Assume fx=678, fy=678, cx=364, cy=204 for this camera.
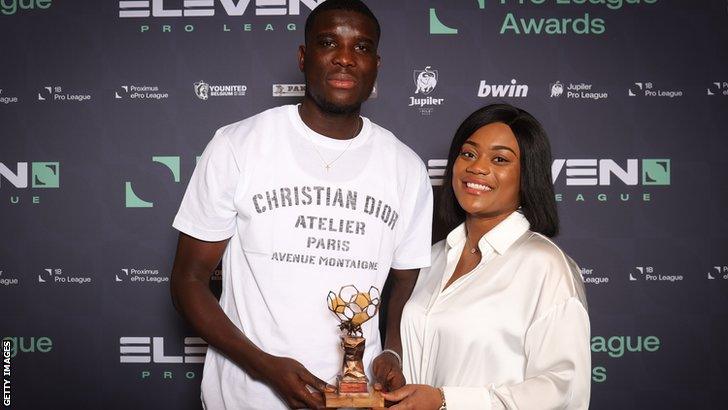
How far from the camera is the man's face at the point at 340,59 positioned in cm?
192

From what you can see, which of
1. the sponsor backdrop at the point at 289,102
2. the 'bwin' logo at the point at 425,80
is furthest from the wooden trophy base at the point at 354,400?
the 'bwin' logo at the point at 425,80

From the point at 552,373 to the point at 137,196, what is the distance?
2218 millimetres

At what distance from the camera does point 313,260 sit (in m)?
1.88

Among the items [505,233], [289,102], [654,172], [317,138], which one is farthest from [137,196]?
[654,172]

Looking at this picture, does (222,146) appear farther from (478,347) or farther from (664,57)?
(664,57)

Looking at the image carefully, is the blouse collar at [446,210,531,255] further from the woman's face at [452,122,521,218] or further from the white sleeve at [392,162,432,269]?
the white sleeve at [392,162,432,269]

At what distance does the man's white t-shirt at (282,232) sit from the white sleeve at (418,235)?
7.5 inches

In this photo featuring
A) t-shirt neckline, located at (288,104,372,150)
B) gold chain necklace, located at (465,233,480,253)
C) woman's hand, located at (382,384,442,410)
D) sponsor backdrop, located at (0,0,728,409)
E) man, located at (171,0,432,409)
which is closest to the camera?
woman's hand, located at (382,384,442,410)

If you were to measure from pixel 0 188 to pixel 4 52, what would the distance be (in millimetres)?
663

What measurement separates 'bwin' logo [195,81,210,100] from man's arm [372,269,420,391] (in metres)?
1.51

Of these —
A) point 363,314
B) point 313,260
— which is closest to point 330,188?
point 313,260

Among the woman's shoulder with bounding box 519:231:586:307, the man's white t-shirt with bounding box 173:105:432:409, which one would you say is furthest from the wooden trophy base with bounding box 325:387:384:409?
the woman's shoulder with bounding box 519:231:586:307

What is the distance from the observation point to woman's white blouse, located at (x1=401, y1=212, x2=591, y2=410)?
5.90ft

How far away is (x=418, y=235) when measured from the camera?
218 centimetres
